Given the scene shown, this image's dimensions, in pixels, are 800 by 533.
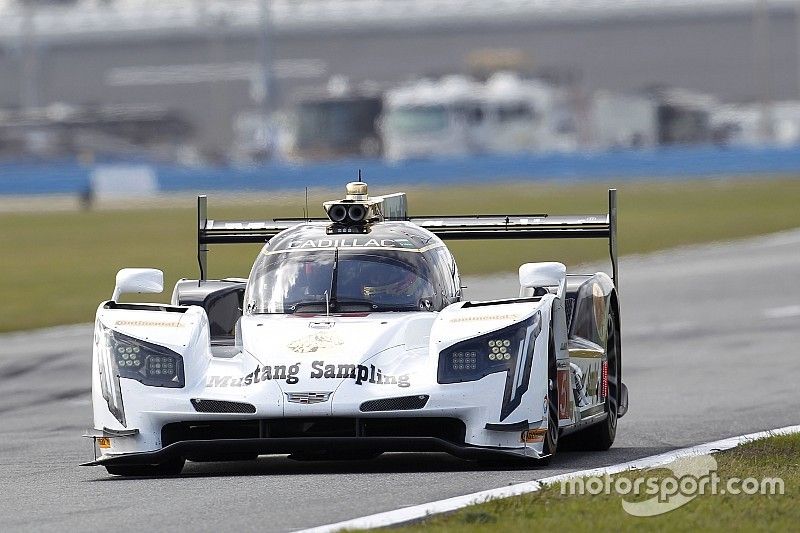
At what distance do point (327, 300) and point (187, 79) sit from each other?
86664mm

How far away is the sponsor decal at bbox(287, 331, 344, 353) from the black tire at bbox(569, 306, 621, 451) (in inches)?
69.6

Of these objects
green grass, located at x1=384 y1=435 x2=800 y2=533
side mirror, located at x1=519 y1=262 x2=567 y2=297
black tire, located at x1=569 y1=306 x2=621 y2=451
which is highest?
side mirror, located at x1=519 y1=262 x2=567 y2=297

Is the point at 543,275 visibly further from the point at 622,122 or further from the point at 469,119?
the point at 622,122

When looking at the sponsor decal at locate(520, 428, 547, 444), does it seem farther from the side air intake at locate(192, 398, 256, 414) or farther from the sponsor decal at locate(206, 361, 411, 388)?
the side air intake at locate(192, 398, 256, 414)

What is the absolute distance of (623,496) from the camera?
7.38 metres

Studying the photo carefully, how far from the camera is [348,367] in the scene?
8.51m

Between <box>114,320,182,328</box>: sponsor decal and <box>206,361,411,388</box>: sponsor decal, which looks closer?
<box>206,361,411,388</box>: sponsor decal

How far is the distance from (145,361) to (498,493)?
6.97 ft

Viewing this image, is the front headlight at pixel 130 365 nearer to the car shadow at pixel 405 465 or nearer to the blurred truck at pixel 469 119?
the car shadow at pixel 405 465

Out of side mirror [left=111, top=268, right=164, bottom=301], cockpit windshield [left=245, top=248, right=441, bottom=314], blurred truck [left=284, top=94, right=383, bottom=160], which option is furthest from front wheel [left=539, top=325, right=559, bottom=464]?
blurred truck [left=284, top=94, right=383, bottom=160]

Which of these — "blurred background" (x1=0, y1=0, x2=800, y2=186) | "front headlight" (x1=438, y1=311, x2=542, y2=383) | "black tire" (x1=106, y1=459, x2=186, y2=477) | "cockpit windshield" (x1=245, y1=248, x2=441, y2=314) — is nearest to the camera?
"front headlight" (x1=438, y1=311, x2=542, y2=383)

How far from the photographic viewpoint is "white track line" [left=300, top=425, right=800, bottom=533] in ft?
22.5

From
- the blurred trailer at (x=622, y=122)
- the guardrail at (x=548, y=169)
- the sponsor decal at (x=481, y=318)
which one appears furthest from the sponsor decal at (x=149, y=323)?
the blurred trailer at (x=622, y=122)

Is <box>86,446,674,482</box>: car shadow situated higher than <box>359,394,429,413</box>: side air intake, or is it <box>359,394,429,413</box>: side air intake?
<box>359,394,429,413</box>: side air intake
